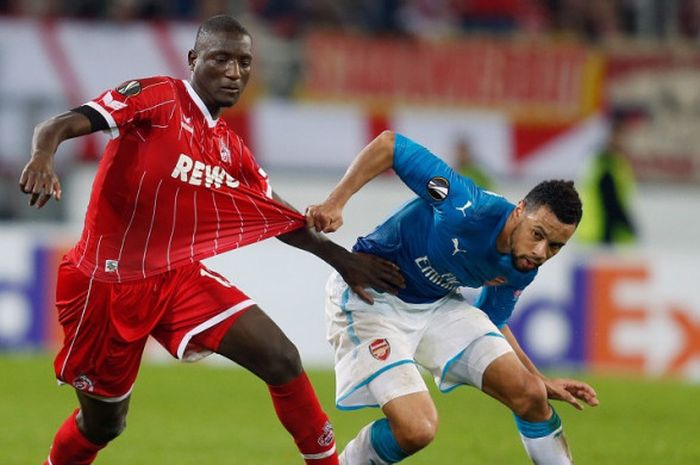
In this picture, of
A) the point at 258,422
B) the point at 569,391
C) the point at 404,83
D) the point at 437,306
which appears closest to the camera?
the point at 569,391

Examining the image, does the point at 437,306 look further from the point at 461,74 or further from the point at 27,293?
the point at 461,74

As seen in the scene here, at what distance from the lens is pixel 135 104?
643cm

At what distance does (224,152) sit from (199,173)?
0.20 meters

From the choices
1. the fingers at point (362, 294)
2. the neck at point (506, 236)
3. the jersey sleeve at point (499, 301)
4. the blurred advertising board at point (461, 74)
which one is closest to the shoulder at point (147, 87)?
the fingers at point (362, 294)

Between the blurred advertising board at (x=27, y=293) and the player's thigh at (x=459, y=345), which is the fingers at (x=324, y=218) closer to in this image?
the player's thigh at (x=459, y=345)

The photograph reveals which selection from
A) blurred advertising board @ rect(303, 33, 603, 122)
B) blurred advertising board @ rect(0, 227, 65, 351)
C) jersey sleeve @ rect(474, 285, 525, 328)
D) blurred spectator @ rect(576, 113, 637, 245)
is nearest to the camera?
jersey sleeve @ rect(474, 285, 525, 328)

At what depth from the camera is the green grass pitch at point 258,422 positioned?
29.5 ft

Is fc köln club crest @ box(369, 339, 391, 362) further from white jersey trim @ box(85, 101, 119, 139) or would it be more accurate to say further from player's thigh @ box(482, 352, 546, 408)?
white jersey trim @ box(85, 101, 119, 139)

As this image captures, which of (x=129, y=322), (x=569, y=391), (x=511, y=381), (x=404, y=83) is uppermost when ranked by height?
(x=129, y=322)

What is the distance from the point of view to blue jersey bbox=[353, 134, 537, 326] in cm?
676

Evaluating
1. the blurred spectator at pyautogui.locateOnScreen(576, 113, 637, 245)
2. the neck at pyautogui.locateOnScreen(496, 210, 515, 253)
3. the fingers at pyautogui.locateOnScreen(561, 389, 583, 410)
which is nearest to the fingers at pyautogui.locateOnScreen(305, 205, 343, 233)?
the neck at pyautogui.locateOnScreen(496, 210, 515, 253)

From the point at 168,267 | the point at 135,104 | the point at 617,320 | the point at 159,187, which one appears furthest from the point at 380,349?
the point at 617,320

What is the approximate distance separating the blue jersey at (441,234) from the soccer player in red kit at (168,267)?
0.77 metres

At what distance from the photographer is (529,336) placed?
44.6 ft
